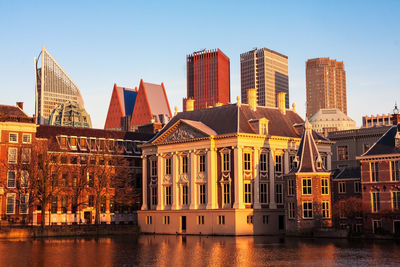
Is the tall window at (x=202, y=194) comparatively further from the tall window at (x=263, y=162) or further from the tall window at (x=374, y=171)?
the tall window at (x=374, y=171)

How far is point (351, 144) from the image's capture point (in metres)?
103

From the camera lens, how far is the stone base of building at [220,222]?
77.6 metres

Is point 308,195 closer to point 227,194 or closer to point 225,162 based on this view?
point 227,194

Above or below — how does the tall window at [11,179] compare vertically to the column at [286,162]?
below

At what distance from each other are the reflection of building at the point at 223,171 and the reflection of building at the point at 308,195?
6.90 meters

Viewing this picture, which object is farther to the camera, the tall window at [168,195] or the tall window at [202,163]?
the tall window at [168,195]

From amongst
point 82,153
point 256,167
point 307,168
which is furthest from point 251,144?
point 82,153

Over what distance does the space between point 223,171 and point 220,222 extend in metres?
6.27

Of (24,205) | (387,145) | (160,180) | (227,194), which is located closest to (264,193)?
(227,194)

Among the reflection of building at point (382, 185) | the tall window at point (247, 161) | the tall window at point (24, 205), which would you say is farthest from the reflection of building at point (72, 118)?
the reflection of building at point (382, 185)

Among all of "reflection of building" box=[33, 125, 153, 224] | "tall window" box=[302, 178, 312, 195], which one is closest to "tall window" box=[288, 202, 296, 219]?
"tall window" box=[302, 178, 312, 195]

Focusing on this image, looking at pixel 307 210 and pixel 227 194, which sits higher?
pixel 227 194

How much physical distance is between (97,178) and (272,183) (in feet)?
79.5

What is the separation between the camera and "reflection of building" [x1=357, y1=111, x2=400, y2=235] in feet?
216
